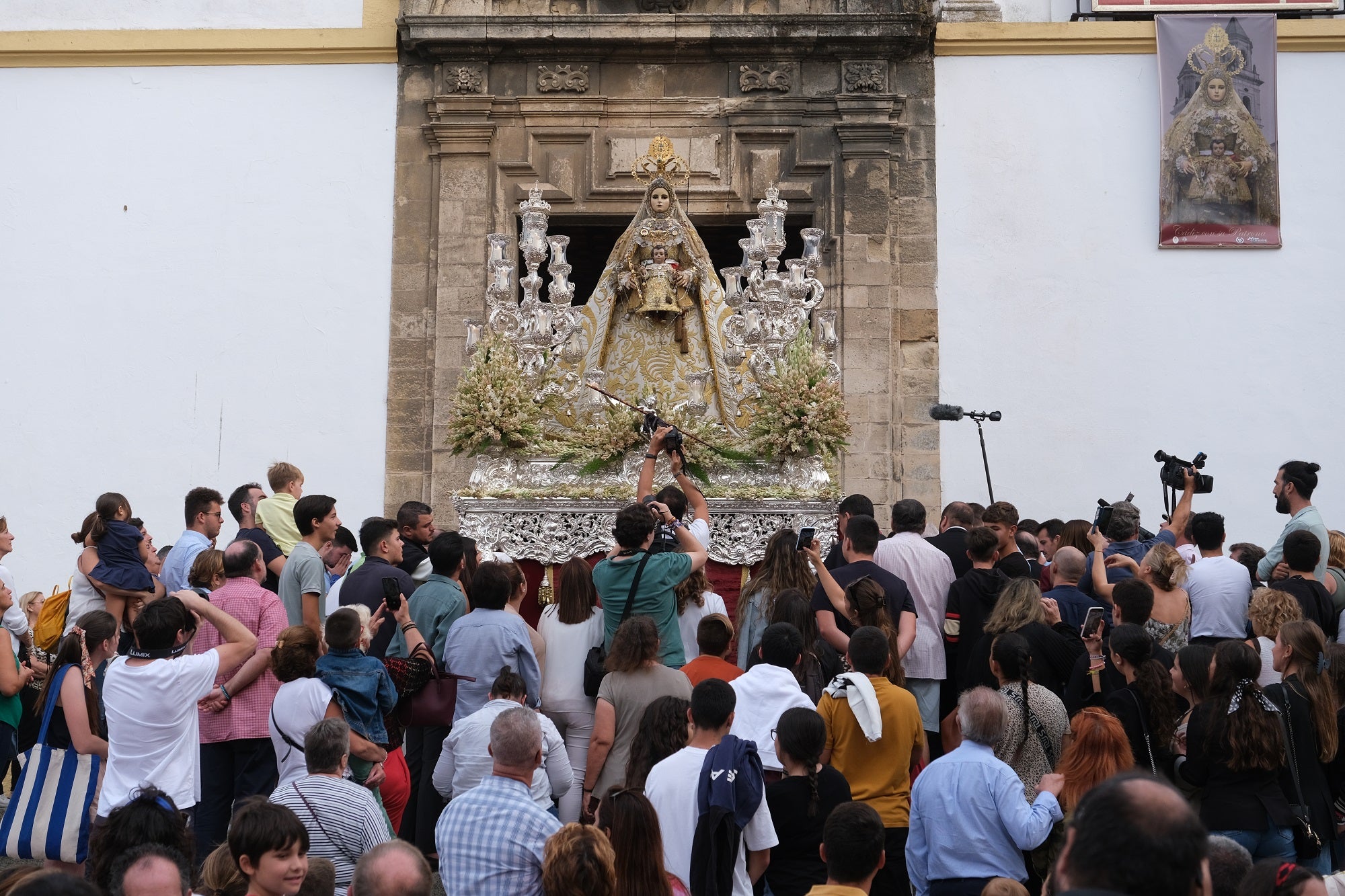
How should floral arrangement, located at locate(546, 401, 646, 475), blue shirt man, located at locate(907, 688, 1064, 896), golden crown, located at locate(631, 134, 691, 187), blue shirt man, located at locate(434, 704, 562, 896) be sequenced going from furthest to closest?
1. golden crown, located at locate(631, 134, 691, 187)
2. floral arrangement, located at locate(546, 401, 646, 475)
3. blue shirt man, located at locate(907, 688, 1064, 896)
4. blue shirt man, located at locate(434, 704, 562, 896)

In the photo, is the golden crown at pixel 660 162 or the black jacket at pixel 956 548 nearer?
the black jacket at pixel 956 548

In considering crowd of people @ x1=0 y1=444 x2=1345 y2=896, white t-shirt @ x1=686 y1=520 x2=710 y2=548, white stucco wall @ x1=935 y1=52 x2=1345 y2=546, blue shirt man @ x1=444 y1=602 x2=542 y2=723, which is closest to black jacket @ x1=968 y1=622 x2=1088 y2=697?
crowd of people @ x1=0 y1=444 x2=1345 y2=896

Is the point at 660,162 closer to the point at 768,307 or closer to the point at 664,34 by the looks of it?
the point at 768,307

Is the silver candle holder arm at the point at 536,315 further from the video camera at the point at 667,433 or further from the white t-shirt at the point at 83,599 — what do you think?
the white t-shirt at the point at 83,599

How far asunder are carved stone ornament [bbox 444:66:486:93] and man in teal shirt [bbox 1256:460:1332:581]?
6841 mm

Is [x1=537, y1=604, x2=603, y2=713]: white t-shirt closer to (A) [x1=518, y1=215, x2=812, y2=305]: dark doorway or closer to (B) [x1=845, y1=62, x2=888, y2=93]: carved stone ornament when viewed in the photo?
(A) [x1=518, y1=215, x2=812, y2=305]: dark doorway

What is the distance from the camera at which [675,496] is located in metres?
7.10

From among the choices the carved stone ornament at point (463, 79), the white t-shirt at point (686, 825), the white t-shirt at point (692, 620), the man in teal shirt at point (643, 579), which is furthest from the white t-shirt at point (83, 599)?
the carved stone ornament at point (463, 79)

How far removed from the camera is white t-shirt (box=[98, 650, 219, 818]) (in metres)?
5.05

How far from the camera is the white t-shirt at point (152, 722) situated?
505cm

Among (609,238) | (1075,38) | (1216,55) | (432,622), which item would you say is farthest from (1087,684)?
(609,238)

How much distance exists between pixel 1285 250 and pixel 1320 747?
23.8ft

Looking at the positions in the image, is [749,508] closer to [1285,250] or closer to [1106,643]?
[1106,643]

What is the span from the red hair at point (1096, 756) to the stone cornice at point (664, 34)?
7931 millimetres
